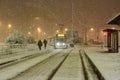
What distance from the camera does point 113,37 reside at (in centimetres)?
4125

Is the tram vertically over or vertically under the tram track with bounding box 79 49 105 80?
over

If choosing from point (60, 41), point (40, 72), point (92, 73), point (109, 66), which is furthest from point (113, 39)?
point (60, 41)

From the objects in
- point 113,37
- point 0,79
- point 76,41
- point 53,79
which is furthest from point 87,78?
point 76,41

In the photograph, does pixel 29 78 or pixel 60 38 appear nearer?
pixel 29 78

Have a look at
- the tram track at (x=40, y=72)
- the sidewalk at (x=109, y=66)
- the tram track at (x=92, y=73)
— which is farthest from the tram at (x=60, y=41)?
the tram track at (x=40, y=72)

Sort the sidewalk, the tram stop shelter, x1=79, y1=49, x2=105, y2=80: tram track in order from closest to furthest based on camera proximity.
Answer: the sidewalk, x1=79, y1=49, x2=105, y2=80: tram track, the tram stop shelter

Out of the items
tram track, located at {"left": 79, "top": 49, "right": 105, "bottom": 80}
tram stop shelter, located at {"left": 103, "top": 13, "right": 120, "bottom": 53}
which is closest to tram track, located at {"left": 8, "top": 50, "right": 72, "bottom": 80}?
tram track, located at {"left": 79, "top": 49, "right": 105, "bottom": 80}

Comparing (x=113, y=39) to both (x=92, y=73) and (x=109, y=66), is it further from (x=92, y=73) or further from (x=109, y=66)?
(x=92, y=73)

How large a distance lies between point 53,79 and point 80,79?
123cm

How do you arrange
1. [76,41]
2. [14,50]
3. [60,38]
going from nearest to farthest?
1. [14,50]
2. [60,38]
3. [76,41]

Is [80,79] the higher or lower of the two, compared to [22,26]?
lower

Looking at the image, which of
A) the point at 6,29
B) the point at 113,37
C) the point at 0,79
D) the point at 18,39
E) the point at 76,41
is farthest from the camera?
the point at 76,41

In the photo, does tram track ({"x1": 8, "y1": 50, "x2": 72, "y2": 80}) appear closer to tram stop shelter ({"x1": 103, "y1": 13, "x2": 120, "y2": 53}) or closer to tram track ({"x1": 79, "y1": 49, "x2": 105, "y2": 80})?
tram track ({"x1": 79, "y1": 49, "x2": 105, "y2": 80})

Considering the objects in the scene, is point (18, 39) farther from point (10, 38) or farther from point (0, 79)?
point (0, 79)
